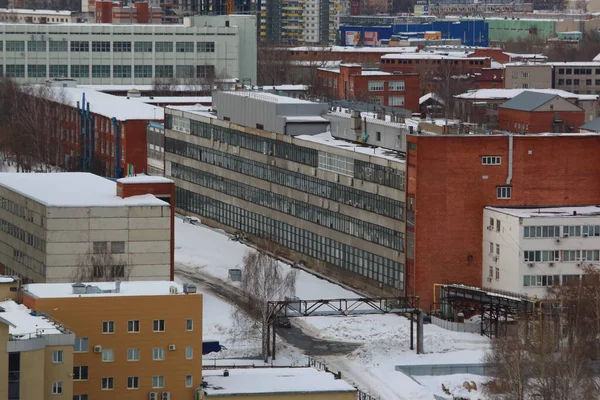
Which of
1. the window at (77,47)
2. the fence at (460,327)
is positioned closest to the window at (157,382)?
the fence at (460,327)

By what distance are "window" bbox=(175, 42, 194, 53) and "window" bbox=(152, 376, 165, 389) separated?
105m

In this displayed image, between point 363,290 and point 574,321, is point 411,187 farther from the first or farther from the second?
point 574,321

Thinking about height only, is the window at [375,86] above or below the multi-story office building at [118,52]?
below

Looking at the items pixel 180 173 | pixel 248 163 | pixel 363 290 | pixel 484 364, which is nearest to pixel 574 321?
pixel 484 364

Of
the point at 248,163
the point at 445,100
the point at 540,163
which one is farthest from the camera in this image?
the point at 445,100

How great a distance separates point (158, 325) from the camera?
55781 mm

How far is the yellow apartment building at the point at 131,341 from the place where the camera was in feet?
180

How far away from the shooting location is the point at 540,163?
78.8m

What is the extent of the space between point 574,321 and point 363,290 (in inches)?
684

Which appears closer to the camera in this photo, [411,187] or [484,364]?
[484,364]

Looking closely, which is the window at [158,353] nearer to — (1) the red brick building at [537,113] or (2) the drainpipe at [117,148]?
(2) the drainpipe at [117,148]

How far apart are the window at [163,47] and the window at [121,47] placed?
2375 mm

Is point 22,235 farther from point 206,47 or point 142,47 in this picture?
point 206,47

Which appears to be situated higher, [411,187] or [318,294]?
[411,187]
